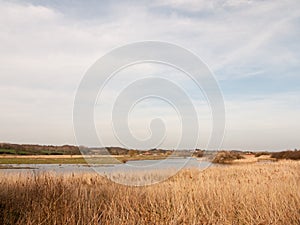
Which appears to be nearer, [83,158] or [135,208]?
[135,208]

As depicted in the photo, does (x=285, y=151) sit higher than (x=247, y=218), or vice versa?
(x=285, y=151)

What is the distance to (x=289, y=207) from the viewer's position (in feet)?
23.9

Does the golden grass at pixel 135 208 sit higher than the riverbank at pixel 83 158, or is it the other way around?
the riverbank at pixel 83 158

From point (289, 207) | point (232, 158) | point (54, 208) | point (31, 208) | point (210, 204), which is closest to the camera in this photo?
point (54, 208)

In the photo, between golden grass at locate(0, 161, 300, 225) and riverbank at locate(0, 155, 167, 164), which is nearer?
golden grass at locate(0, 161, 300, 225)

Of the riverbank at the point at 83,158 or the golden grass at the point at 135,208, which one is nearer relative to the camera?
the golden grass at the point at 135,208

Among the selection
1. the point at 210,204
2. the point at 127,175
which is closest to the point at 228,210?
the point at 210,204

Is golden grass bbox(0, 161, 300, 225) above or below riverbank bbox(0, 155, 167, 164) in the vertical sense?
below

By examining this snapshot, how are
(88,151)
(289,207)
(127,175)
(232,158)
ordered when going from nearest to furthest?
(289,207) → (88,151) → (127,175) → (232,158)

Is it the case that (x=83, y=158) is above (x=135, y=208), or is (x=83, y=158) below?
above

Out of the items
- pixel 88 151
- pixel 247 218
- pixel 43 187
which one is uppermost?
pixel 88 151

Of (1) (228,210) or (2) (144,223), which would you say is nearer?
(2) (144,223)

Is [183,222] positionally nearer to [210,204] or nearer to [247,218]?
[247,218]

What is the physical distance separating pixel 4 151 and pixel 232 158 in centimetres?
4283
